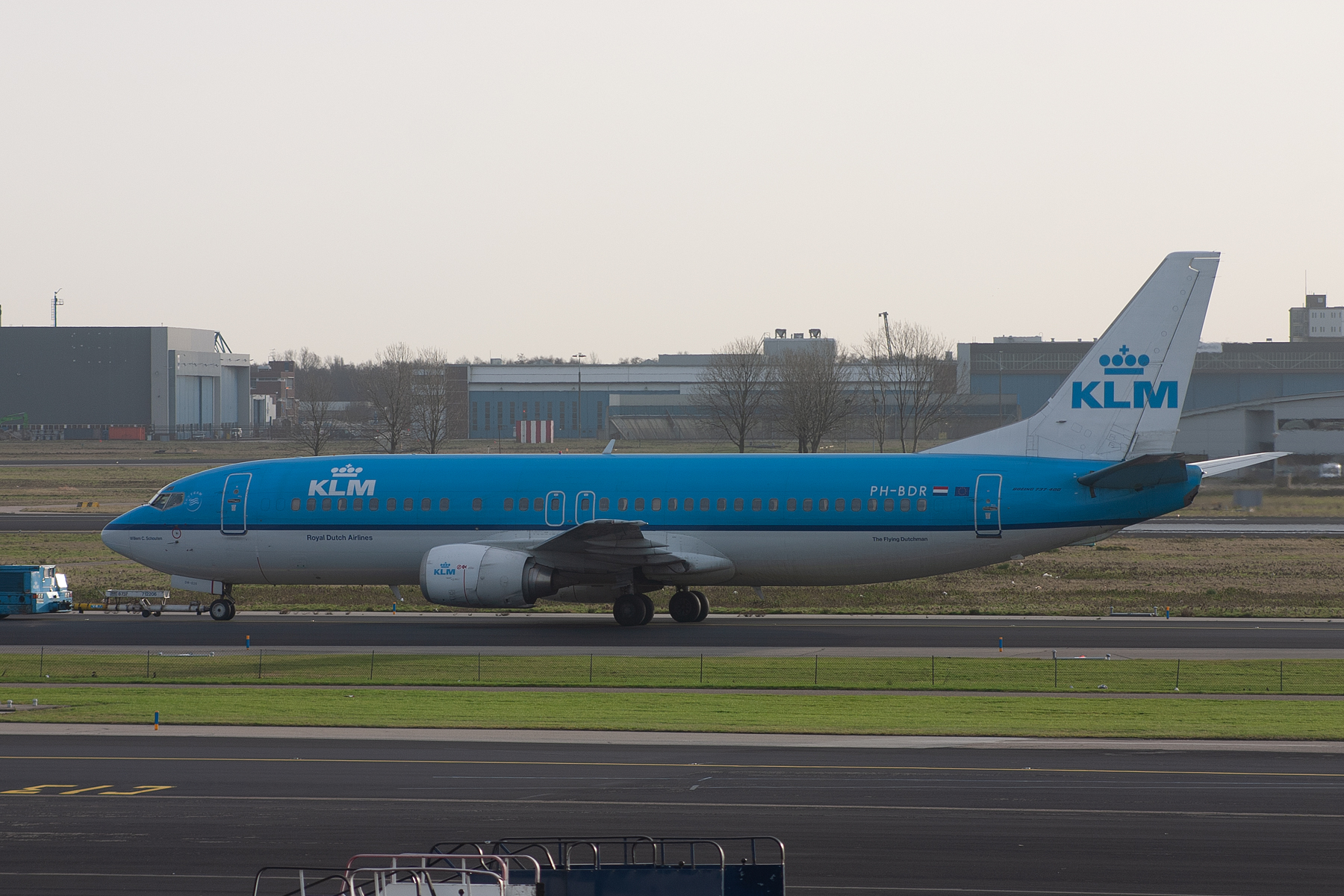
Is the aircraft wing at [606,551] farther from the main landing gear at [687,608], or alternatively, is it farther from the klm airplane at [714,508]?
the main landing gear at [687,608]

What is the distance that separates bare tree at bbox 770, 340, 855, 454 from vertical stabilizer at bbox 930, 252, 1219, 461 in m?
57.7

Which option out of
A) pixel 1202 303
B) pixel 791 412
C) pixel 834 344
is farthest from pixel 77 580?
pixel 834 344

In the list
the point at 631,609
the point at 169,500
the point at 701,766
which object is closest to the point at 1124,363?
the point at 631,609

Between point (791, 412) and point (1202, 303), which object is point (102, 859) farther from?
point (791, 412)

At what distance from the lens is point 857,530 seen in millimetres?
37406

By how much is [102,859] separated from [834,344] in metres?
136

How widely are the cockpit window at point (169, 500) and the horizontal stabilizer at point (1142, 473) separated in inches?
1032

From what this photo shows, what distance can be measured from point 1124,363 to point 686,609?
13987 mm

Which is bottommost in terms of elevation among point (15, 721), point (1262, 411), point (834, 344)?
point (15, 721)

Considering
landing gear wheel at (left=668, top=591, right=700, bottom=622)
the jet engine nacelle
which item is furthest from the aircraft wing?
landing gear wheel at (left=668, top=591, right=700, bottom=622)

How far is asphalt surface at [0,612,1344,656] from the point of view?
114 feet

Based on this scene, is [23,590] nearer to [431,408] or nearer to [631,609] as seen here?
→ [631,609]

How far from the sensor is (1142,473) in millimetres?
35344

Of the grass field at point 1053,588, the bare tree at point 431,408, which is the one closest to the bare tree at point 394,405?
the bare tree at point 431,408
